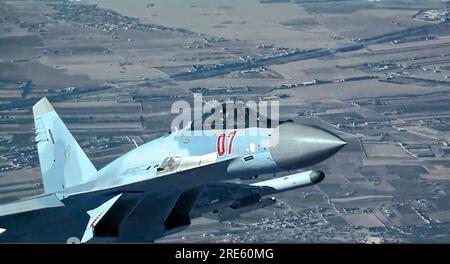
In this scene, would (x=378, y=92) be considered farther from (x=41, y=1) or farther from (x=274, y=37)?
→ (x=41, y=1)

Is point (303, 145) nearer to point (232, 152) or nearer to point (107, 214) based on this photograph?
point (232, 152)

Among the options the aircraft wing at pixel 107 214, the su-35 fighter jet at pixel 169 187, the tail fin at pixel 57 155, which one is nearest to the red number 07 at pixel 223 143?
the su-35 fighter jet at pixel 169 187

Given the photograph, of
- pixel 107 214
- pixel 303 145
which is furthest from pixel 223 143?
pixel 107 214

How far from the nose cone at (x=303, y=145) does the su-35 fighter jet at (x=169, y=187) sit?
1 cm

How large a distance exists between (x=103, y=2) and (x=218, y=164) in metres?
27.6

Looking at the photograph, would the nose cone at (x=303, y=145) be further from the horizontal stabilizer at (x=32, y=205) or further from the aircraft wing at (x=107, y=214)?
the horizontal stabilizer at (x=32, y=205)

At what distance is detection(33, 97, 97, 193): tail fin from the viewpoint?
16.1 metres

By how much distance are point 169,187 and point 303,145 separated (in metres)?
2.49

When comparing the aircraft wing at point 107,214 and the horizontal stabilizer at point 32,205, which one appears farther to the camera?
the horizontal stabilizer at point 32,205

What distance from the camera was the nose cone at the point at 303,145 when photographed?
10.5m

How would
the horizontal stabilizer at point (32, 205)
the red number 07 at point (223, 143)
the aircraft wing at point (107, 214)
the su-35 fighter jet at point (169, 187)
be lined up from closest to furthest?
the su-35 fighter jet at point (169, 187), the red number 07 at point (223, 143), the aircraft wing at point (107, 214), the horizontal stabilizer at point (32, 205)

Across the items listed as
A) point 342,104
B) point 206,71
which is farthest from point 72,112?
point 342,104

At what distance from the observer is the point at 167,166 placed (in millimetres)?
12188

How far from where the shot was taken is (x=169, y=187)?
12281 mm
